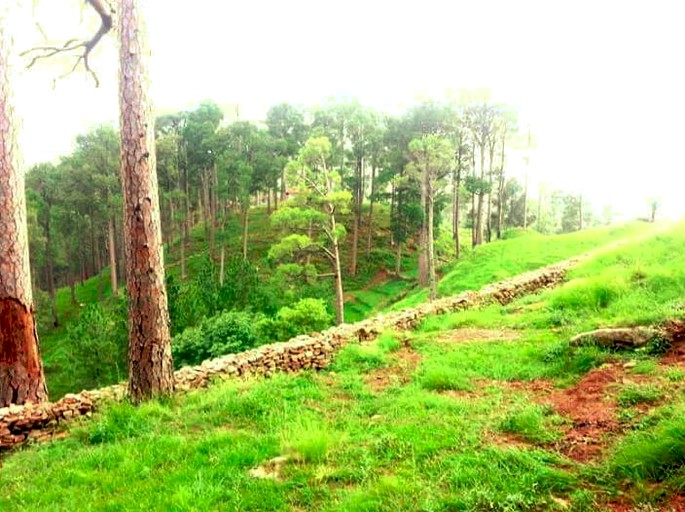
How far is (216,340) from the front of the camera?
1211cm

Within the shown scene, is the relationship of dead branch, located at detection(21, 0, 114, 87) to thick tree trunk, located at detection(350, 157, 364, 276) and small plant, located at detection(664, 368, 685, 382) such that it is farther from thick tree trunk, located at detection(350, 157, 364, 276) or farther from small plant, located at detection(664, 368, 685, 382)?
thick tree trunk, located at detection(350, 157, 364, 276)

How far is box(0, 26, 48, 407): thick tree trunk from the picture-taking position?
5.83 metres

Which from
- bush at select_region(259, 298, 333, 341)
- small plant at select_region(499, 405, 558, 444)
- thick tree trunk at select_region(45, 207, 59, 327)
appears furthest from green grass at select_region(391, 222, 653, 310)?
thick tree trunk at select_region(45, 207, 59, 327)

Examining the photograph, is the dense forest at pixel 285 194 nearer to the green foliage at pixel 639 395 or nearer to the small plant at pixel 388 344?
the small plant at pixel 388 344

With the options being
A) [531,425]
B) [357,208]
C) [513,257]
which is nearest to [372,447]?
[531,425]

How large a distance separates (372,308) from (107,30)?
62.6 feet

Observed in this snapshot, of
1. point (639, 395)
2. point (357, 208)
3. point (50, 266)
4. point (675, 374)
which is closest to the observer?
point (639, 395)

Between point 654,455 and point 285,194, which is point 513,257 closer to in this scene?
point 285,194

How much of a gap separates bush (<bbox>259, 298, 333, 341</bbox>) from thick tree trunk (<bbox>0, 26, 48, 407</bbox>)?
6704 mm

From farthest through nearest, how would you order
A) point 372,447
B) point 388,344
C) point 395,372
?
point 388,344 < point 395,372 < point 372,447

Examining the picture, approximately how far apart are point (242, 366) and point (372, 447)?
11.5 ft

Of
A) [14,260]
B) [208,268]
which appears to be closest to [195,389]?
[14,260]

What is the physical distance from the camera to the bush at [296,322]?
12.5m

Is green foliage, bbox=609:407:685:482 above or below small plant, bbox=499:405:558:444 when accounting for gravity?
above
